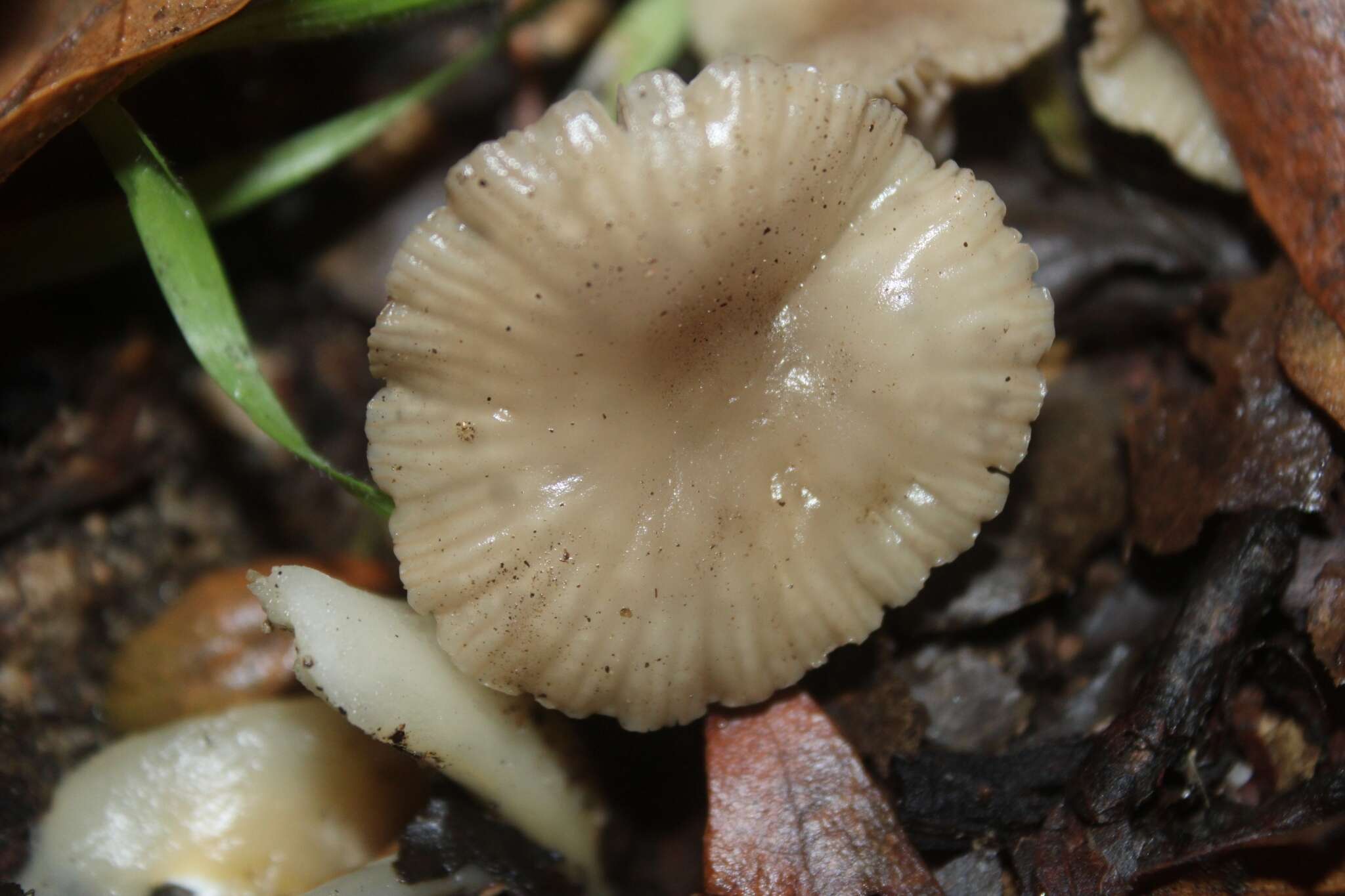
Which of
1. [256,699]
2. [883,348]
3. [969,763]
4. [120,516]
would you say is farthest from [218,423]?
[969,763]

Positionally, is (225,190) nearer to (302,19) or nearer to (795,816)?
(302,19)

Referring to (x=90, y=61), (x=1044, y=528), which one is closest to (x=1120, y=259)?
(x=1044, y=528)

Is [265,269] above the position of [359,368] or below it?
above

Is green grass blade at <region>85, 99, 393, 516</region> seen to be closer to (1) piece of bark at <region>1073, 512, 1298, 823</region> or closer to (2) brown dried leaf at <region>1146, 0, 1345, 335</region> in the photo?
(1) piece of bark at <region>1073, 512, 1298, 823</region>

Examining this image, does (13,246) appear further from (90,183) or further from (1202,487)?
(1202,487)

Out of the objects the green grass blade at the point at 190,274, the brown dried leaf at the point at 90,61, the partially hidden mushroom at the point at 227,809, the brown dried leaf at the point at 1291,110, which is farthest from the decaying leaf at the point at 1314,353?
the brown dried leaf at the point at 90,61

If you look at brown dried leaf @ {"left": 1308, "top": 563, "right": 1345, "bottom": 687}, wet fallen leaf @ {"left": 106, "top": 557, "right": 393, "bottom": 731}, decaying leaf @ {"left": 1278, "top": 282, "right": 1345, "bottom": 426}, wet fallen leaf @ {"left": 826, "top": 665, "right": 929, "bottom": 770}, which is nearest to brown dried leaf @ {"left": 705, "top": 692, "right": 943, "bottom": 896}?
wet fallen leaf @ {"left": 826, "top": 665, "right": 929, "bottom": 770}
